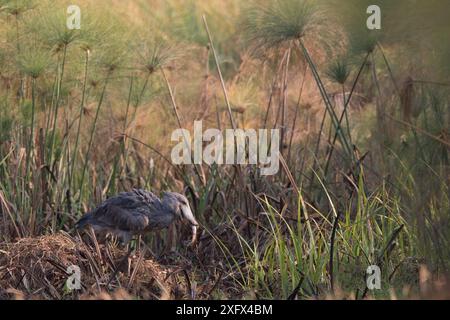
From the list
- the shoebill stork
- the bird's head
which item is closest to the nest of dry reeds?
the shoebill stork

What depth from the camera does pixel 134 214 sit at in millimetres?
4672

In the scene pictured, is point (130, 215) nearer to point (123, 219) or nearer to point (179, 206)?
point (123, 219)

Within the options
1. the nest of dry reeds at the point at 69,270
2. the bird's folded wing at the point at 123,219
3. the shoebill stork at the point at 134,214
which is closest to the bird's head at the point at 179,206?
the shoebill stork at the point at 134,214

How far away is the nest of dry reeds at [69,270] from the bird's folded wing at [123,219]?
0.12 meters

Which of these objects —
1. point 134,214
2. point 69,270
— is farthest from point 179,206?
point 69,270

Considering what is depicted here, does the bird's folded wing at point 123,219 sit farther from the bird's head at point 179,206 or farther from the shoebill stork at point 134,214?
the bird's head at point 179,206

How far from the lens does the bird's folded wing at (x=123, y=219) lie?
4660 mm

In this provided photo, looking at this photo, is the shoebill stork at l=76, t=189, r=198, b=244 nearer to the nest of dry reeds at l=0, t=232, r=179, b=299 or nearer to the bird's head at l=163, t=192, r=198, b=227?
the bird's head at l=163, t=192, r=198, b=227
